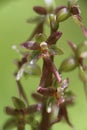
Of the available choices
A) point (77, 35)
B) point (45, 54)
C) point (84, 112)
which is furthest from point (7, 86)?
point (45, 54)

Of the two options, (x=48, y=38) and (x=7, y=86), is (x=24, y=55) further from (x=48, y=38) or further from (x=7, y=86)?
(x=7, y=86)

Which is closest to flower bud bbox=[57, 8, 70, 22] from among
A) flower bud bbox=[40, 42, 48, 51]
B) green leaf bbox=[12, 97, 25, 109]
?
flower bud bbox=[40, 42, 48, 51]

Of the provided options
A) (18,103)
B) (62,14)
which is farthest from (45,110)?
(62,14)

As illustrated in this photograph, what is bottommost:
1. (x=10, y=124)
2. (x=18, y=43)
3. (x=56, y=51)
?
(x=18, y=43)

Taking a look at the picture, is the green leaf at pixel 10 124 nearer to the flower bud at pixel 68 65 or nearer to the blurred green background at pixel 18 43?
the flower bud at pixel 68 65

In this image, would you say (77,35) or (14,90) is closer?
(14,90)

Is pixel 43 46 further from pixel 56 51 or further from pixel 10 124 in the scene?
pixel 10 124
